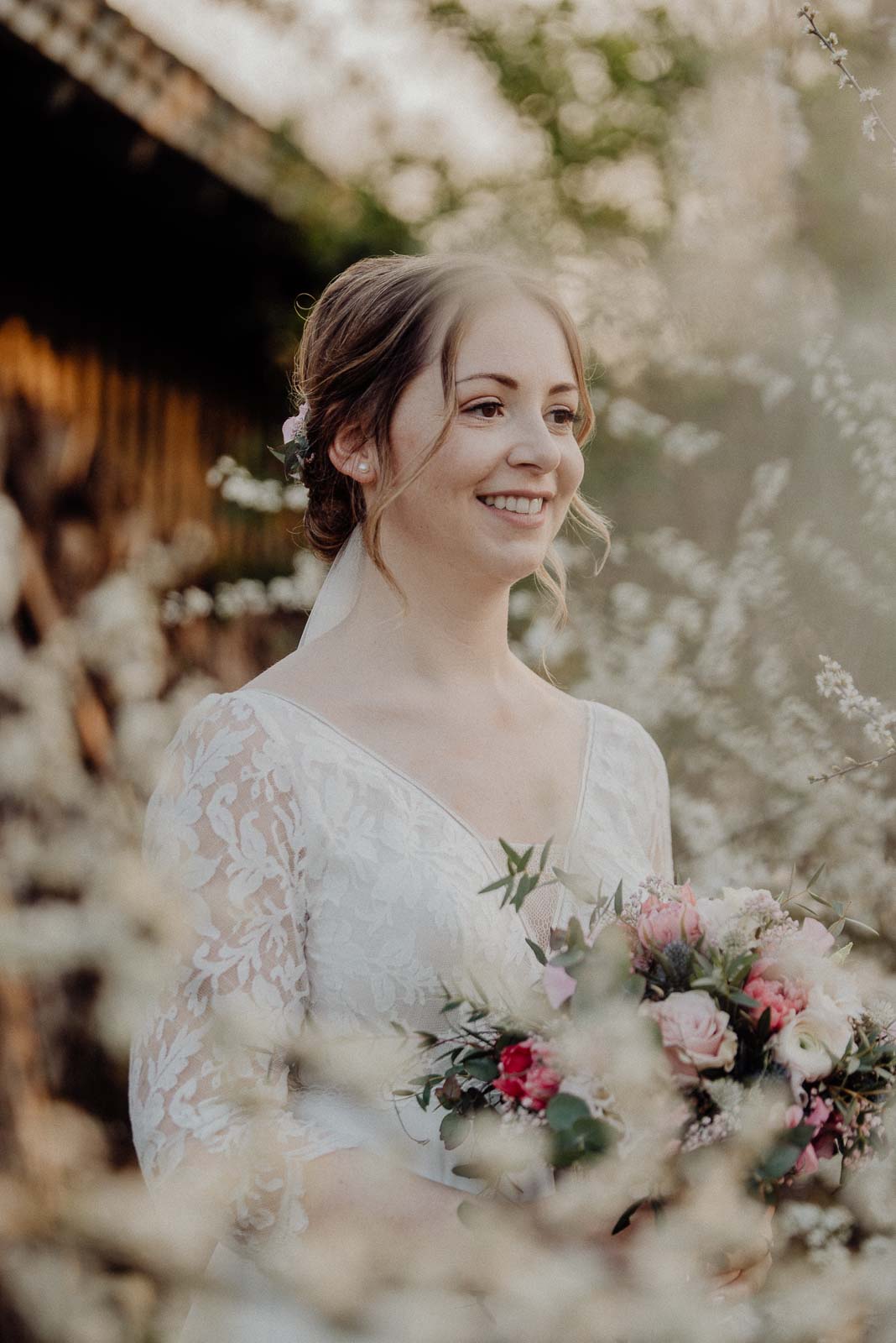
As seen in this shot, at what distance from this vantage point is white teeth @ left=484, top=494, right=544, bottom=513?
1989mm

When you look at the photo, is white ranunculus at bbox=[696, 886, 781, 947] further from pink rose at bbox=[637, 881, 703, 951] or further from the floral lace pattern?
the floral lace pattern

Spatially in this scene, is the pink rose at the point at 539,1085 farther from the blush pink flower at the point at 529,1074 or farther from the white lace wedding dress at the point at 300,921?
the white lace wedding dress at the point at 300,921

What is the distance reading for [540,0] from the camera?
4.59 meters

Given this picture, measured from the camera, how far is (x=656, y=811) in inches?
89.7

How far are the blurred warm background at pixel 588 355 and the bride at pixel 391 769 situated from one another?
3.53 feet

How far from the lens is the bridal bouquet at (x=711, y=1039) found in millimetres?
1291

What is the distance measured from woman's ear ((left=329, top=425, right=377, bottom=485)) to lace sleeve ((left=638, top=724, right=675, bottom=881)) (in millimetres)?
686

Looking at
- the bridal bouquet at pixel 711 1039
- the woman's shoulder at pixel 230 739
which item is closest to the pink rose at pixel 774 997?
the bridal bouquet at pixel 711 1039

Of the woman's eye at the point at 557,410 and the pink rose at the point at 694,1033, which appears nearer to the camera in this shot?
the pink rose at the point at 694,1033

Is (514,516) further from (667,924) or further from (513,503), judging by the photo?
(667,924)

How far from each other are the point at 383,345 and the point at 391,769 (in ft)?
2.16

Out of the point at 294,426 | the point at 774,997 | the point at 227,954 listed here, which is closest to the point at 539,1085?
the point at 774,997

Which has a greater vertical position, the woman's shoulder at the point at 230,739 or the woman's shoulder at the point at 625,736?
the woman's shoulder at the point at 625,736

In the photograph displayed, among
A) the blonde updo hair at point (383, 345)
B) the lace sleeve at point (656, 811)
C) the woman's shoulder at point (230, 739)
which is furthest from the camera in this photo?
the lace sleeve at point (656, 811)
